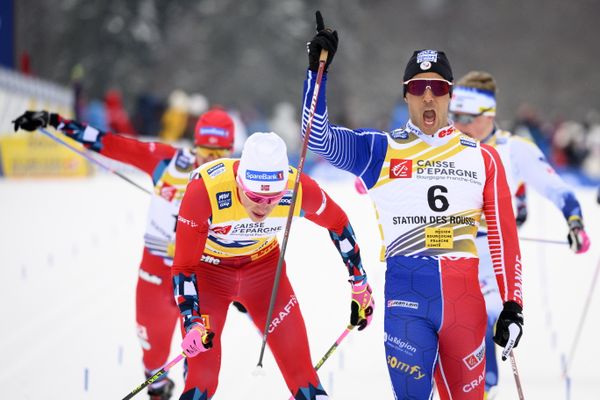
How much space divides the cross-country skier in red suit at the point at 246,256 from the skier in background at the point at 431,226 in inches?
16.1

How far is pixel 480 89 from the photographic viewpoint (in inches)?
251

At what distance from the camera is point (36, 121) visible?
6.34m

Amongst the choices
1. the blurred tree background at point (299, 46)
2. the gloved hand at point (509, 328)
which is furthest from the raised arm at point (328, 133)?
the blurred tree background at point (299, 46)

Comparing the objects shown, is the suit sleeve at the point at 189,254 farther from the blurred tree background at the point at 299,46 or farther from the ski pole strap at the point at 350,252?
the blurred tree background at the point at 299,46

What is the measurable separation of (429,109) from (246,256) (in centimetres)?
144

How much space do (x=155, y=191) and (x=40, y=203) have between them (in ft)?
36.8

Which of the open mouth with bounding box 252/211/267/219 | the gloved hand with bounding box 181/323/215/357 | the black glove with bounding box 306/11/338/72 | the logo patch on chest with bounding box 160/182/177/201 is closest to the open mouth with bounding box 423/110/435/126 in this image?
the black glove with bounding box 306/11/338/72

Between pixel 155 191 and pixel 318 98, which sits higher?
pixel 318 98

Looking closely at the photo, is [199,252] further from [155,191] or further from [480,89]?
[480,89]

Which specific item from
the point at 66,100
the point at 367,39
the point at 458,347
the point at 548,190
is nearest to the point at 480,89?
the point at 548,190

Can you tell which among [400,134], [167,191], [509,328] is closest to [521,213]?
[167,191]

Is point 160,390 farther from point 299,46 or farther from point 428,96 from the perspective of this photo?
point 299,46

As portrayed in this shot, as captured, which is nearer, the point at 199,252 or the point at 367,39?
the point at 199,252

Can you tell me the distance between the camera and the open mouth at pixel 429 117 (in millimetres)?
4297
